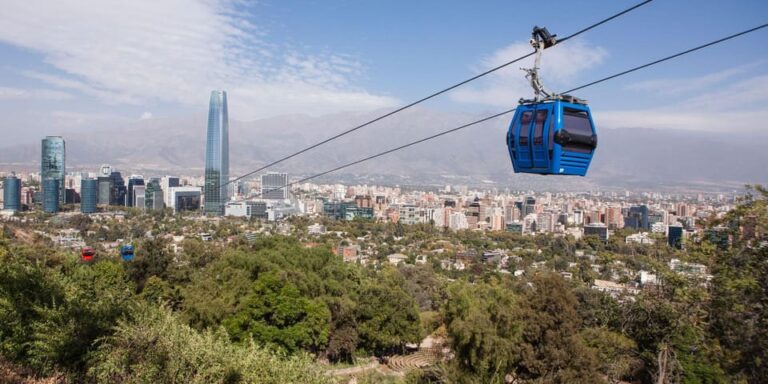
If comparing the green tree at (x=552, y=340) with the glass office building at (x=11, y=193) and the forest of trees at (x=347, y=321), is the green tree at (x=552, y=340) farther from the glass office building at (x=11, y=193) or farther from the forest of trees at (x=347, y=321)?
the glass office building at (x=11, y=193)

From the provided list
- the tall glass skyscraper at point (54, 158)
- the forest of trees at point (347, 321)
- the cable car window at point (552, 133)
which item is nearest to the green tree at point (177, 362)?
the forest of trees at point (347, 321)

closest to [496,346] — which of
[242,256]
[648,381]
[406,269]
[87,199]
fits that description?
[648,381]

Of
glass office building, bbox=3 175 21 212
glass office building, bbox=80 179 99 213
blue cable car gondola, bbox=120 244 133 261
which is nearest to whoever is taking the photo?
blue cable car gondola, bbox=120 244 133 261

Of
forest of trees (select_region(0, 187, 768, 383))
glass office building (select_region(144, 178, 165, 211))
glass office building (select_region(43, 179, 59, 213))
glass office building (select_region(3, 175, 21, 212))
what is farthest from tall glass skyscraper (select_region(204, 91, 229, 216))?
forest of trees (select_region(0, 187, 768, 383))

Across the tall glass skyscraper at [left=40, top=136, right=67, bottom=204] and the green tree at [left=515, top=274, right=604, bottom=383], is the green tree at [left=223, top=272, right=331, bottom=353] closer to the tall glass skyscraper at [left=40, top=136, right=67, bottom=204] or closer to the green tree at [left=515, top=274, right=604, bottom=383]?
the green tree at [left=515, top=274, right=604, bottom=383]

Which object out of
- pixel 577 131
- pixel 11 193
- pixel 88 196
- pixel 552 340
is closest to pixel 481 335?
pixel 552 340

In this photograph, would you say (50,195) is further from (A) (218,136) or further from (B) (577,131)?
(B) (577,131)

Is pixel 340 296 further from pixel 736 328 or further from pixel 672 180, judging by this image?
pixel 672 180
